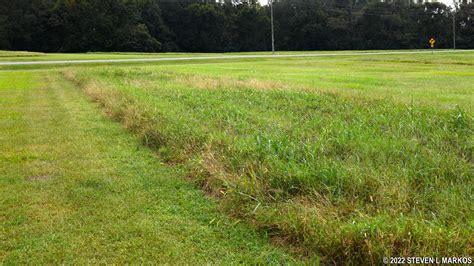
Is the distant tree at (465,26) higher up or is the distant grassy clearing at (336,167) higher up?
the distant tree at (465,26)

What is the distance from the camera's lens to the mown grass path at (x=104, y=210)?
393cm

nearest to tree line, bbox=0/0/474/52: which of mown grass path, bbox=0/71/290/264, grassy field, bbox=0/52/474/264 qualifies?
grassy field, bbox=0/52/474/264

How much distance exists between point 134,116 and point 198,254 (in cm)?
606

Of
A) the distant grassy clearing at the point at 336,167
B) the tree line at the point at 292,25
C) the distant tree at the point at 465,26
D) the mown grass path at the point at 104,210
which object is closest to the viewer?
the distant grassy clearing at the point at 336,167

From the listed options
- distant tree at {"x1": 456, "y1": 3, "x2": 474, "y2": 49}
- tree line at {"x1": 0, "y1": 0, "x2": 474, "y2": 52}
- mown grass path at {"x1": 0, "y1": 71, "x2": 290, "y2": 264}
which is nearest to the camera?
mown grass path at {"x1": 0, "y1": 71, "x2": 290, "y2": 264}

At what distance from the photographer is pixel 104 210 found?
4883 millimetres

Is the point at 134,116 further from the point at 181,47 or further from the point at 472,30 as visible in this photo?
the point at 472,30

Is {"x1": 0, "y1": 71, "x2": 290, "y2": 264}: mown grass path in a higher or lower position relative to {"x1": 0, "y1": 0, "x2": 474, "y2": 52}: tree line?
lower

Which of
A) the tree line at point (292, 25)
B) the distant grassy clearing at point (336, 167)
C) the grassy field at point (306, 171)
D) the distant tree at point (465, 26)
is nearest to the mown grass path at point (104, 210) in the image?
the grassy field at point (306, 171)

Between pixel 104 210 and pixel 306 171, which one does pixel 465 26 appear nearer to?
pixel 306 171

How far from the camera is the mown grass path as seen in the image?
3.93 meters

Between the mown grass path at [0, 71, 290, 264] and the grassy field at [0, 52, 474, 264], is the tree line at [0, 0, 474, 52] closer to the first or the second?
the grassy field at [0, 52, 474, 264]

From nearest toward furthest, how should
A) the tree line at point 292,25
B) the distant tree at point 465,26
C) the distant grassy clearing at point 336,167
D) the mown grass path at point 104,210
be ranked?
the distant grassy clearing at point 336,167, the mown grass path at point 104,210, the distant tree at point 465,26, the tree line at point 292,25

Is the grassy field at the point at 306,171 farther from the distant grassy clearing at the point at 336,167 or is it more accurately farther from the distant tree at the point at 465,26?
the distant tree at the point at 465,26
